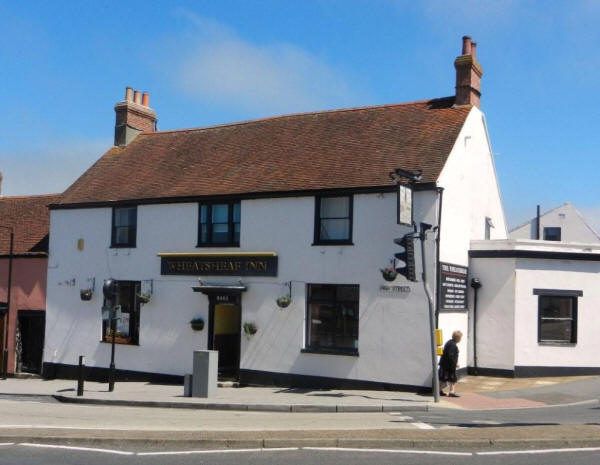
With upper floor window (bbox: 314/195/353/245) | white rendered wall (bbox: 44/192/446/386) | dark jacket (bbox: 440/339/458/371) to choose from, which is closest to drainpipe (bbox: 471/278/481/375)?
white rendered wall (bbox: 44/192/446/386)

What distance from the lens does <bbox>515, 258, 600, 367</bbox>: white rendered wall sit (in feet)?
67.8

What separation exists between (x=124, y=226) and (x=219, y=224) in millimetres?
3917

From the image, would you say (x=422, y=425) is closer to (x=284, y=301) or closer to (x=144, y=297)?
(x=284, y=301)

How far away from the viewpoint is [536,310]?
2078 cm

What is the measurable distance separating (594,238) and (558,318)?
33.4 m

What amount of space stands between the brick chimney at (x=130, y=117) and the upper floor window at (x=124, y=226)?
4.76 meters

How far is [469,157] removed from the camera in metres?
21.8

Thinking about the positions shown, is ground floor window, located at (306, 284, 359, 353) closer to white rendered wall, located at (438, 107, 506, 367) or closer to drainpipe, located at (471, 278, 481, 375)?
white rendered wall, located at (438, 107, 506, 367)

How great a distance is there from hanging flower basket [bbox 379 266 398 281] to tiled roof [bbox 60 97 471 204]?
2279mm

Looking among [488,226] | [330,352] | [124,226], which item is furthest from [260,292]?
[488,226]

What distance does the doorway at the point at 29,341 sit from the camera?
85.8 ft

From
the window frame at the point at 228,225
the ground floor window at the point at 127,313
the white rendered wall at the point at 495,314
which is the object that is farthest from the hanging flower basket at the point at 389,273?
the ground floor window at the point at 127,313

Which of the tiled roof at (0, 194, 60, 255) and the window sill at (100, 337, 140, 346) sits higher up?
the tiled roof at (0, 194, 60, 255)

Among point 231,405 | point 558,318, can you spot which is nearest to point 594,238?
point 558,318
